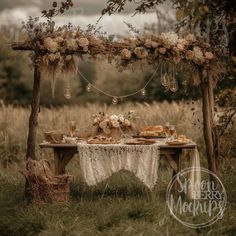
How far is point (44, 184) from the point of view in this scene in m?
7.50

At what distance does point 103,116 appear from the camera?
27.1 ft

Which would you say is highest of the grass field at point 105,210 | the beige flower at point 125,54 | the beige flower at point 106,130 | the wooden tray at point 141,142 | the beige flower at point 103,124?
the beige flower at point 125,54

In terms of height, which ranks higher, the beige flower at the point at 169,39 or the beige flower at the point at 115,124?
the beige flower at the point at 169,39

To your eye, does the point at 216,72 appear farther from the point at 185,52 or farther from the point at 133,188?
the point at 133,188

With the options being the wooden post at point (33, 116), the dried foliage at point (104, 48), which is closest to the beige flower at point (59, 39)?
the dried foliage at point (104, 48)

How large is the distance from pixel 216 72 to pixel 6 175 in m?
4.35

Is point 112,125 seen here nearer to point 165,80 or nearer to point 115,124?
point 115,124

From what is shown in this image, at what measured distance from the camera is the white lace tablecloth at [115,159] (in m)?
7.62

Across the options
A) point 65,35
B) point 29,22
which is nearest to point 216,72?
point 65,35

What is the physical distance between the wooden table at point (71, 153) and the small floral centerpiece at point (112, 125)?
51 centimetres

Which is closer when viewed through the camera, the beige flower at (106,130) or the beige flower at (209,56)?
the beige flower at (209,56)

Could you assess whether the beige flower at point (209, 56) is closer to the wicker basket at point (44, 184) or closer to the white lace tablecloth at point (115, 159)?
the white lace tablecloth at point (115, 159)

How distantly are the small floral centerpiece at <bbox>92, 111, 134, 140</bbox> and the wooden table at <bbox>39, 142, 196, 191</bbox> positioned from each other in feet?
1.66

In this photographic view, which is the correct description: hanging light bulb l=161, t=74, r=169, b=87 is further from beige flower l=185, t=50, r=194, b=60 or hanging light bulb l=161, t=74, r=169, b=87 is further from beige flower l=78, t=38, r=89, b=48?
beige flower l=78, t=38, r=89, b=48
